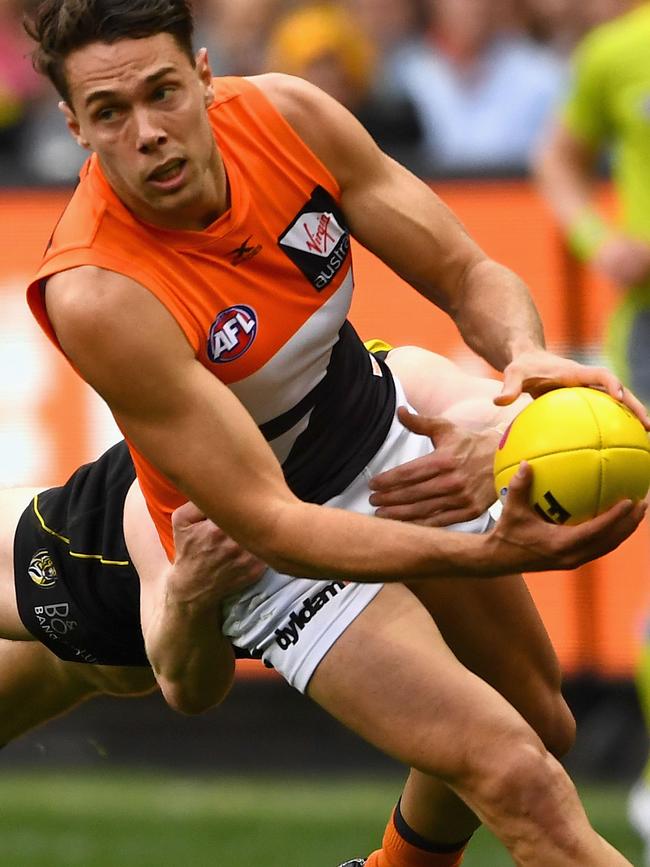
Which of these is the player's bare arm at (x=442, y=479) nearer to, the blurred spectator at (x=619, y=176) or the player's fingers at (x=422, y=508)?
the player's fingers at (x=422, y=508)

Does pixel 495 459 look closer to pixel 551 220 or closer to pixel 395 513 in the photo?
pixel 395 513

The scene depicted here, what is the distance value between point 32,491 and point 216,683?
1162mm

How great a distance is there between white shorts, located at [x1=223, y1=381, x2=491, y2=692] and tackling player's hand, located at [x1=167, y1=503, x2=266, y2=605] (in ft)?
→ 0.25

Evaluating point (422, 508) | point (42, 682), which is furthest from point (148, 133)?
point (42, 682)

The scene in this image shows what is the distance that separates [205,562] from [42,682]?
1338mm

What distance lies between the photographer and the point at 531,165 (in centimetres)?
856

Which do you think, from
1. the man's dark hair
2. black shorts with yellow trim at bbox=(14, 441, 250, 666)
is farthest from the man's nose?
black shorts with yellow trim at bbox=(14, 441, 250, 666)

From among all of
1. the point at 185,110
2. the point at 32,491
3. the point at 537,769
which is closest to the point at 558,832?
the point at 537,769

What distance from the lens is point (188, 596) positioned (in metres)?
4.85

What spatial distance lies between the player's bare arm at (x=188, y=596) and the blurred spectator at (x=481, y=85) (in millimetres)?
4481

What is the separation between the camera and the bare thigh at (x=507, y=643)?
5176mm

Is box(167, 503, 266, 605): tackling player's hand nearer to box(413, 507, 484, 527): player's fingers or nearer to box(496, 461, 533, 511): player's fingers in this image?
box(413, 507, 484, 527): player's fingers

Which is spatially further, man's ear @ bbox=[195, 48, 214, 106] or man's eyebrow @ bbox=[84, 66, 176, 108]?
man's ear @ bbox=[195, 48, 214, 106]

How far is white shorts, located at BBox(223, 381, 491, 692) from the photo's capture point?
4.79 m
